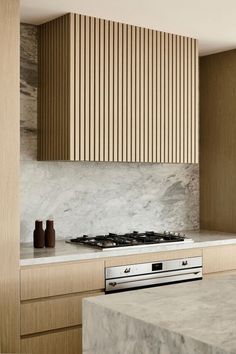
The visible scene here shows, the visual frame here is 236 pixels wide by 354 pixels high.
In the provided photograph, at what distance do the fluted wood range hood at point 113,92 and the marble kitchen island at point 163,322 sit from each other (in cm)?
196

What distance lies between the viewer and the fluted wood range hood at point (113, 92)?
4.00 metres

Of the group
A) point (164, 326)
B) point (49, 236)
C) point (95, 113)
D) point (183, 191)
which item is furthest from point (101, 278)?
point (164, 326)

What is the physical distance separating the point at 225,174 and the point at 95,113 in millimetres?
1593

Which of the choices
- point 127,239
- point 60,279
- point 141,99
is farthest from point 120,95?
point 60,279

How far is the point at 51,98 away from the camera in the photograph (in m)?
4.13

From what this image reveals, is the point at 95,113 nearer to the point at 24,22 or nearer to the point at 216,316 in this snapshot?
the point at 24,22

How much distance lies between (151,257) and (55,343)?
0.94m

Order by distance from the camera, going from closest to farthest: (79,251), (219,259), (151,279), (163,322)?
(163,322) → (79,251) → (151,279) → (219,259)

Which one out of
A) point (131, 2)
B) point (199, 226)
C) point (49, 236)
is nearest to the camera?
point (131, 2)

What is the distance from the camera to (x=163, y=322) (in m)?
1.79

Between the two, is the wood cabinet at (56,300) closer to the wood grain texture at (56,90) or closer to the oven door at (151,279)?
the oven door at (151,279)

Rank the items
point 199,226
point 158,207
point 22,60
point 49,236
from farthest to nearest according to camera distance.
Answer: point 199,226, point 158,207, point 22,60, point 49,236

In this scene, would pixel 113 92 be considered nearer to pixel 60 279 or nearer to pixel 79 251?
pixel 79 251

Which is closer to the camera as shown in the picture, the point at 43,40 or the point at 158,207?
the point at 43,40
